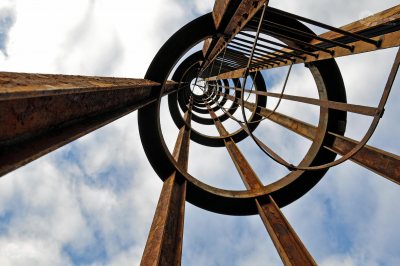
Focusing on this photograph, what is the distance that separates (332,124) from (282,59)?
1812mm

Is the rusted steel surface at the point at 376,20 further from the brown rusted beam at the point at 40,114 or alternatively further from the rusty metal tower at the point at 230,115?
the brown rusted beam at the point at 40,114

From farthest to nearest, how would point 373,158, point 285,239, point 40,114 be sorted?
point 285,239
point 373,158
point 40,114

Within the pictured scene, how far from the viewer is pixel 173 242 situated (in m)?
3.34

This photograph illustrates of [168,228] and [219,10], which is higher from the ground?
[219,10]

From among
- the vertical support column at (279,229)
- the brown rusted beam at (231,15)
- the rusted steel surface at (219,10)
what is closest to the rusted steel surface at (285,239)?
the vertical support column at (279,229)

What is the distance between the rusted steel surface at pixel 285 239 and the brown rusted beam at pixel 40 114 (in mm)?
2978

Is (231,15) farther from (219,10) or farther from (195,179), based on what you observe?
(195,179)

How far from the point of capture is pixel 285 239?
383 cm

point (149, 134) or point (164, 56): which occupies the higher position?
point (164, 56)

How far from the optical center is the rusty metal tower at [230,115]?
167cm

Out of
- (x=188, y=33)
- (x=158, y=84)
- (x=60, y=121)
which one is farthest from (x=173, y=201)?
(x=188, y=33)

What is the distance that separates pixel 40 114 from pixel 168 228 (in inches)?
91.1

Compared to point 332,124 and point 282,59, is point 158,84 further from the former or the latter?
point 332,124

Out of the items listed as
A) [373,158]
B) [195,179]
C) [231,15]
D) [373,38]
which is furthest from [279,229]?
[231,15]
